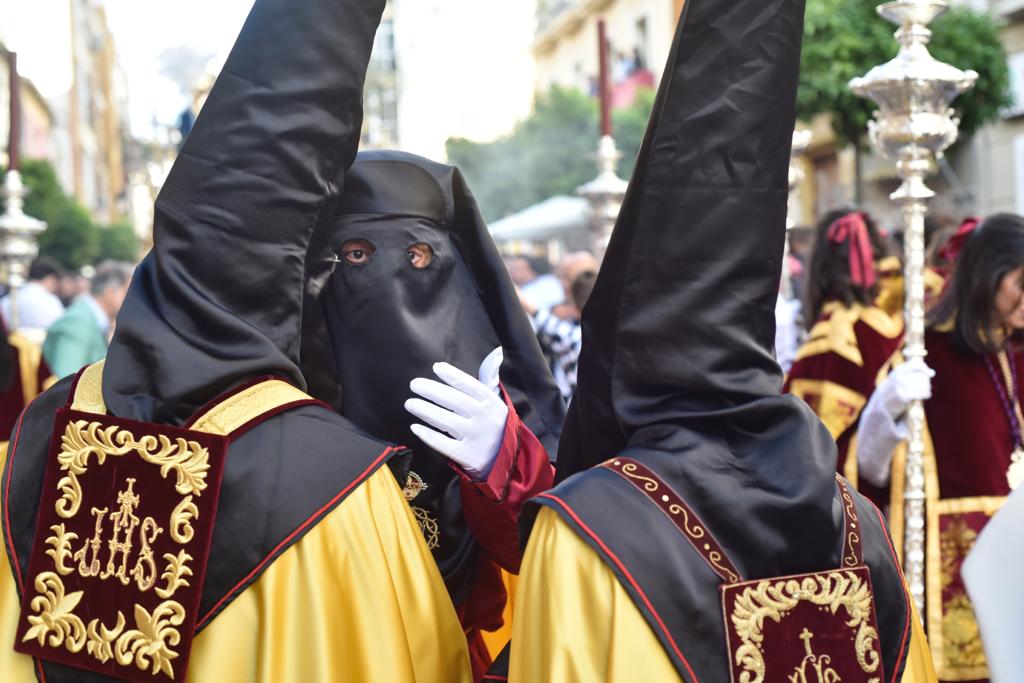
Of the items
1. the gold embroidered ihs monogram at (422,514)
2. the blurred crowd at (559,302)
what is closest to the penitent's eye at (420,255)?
the gold embroidered ihs monogram at (422,514)

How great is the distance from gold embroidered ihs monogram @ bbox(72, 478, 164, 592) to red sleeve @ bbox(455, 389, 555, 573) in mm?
647

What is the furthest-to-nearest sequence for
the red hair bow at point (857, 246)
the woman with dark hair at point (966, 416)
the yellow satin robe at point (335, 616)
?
the red hair bow at point (857, 246), the woman with dark hair at point (966, 416), the yellow satin robe at point (335, 616)

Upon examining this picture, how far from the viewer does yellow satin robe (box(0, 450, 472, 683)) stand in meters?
2.18

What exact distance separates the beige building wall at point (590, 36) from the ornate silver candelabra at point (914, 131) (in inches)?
904

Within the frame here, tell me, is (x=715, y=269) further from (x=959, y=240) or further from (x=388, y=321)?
(x=959, y=240)

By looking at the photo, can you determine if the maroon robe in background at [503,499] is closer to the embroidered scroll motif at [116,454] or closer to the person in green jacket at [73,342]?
the embroidered scroll motif at [116,454]

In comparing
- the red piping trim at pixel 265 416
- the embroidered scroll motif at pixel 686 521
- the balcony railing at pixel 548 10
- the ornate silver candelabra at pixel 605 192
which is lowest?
the embroidered scroll motif at pixel 686 521

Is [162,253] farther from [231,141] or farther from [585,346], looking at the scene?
[585,346]

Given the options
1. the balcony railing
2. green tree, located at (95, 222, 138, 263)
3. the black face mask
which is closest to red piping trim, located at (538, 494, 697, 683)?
the black face mask

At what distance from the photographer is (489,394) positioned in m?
2.51

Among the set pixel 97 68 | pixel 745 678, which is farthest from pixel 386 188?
pixel 97 68

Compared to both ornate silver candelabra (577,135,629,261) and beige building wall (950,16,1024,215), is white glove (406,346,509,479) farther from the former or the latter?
beige building wall (950,16,1024,215)

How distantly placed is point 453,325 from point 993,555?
1229 mm

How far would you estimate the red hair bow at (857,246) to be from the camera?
552 centimetres
